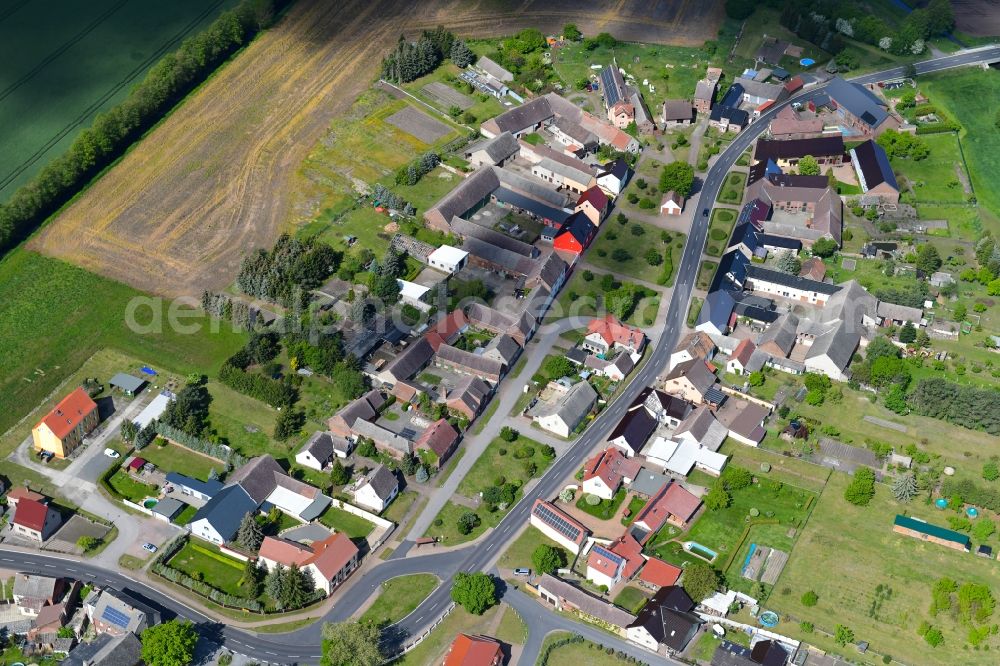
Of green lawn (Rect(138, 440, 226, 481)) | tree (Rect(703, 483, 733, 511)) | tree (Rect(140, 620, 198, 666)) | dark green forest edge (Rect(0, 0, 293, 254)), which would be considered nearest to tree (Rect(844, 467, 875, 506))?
tree (Rect(703, 483, 733, 511))

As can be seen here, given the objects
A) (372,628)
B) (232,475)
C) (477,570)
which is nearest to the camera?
(372,628)

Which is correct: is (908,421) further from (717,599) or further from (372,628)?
(372,628)

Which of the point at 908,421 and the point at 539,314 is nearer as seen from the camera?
the point at 908,421

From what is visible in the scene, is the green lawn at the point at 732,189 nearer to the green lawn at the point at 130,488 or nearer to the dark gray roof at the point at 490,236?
the dark gray roof at the point at 490,236

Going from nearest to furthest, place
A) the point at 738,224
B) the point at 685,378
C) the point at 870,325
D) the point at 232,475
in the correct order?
the point at 232,475
the point at 685,378
the point at 870,325
the point at 738,224

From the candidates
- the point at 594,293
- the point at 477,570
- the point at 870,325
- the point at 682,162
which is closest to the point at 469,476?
the point at 477,570

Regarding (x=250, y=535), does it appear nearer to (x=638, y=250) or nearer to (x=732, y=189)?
(x=638, y=250)

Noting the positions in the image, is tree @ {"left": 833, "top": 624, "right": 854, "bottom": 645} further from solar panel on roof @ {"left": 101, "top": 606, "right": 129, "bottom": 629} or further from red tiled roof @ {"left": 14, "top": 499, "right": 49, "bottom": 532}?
red tiled roof @ {"left": 14, "top": 499, "right": 49, "bottom": 532}

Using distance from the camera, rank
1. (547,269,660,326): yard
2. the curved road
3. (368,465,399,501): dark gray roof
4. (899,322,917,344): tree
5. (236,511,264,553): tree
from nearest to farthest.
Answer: the curved road, (236,511,264,553): tree, (368,465,399,501): dark gray roof, (899,322,917,344): tree, (547,269,660,326): yard
